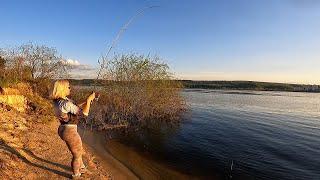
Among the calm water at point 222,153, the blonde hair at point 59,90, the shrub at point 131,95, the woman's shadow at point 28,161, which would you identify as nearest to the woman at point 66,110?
the blonde hair at point 59,90

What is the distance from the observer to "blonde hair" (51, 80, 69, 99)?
8430 mm

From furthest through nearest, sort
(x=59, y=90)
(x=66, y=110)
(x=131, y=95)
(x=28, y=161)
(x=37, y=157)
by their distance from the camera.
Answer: (x=131, y=95), (x=37, y=157), (x=28, y=161), (x=59, y=90), (x=66, y=110)

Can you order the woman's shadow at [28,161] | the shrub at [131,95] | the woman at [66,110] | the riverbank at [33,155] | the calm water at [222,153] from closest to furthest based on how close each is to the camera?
the woman at [66,110] → the riverbank at [33,155] → the woman's shadow at [28,161] → the calm water at [222,153] → the shrub at [131,95]

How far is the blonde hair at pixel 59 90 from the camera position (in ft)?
27.7

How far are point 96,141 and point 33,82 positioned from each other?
545 inches

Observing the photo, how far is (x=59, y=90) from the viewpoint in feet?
27.7

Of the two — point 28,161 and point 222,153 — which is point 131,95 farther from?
point 28,161

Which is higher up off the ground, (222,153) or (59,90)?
(59,90)

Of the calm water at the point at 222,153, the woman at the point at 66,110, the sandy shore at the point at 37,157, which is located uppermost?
the woman at the point at 66,110

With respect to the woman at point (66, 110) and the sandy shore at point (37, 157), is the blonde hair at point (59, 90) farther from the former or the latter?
→ the sandy shore at point (37, 157)

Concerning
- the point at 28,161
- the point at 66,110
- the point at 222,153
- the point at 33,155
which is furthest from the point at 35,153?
the point at 222,153

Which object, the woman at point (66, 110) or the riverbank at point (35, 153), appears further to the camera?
the riverbank at point (35, 153)

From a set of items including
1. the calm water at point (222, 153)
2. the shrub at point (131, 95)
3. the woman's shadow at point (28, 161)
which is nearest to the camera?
the woman's shadow at point (28, 161)

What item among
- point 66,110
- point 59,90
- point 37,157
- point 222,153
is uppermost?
point 59,90
